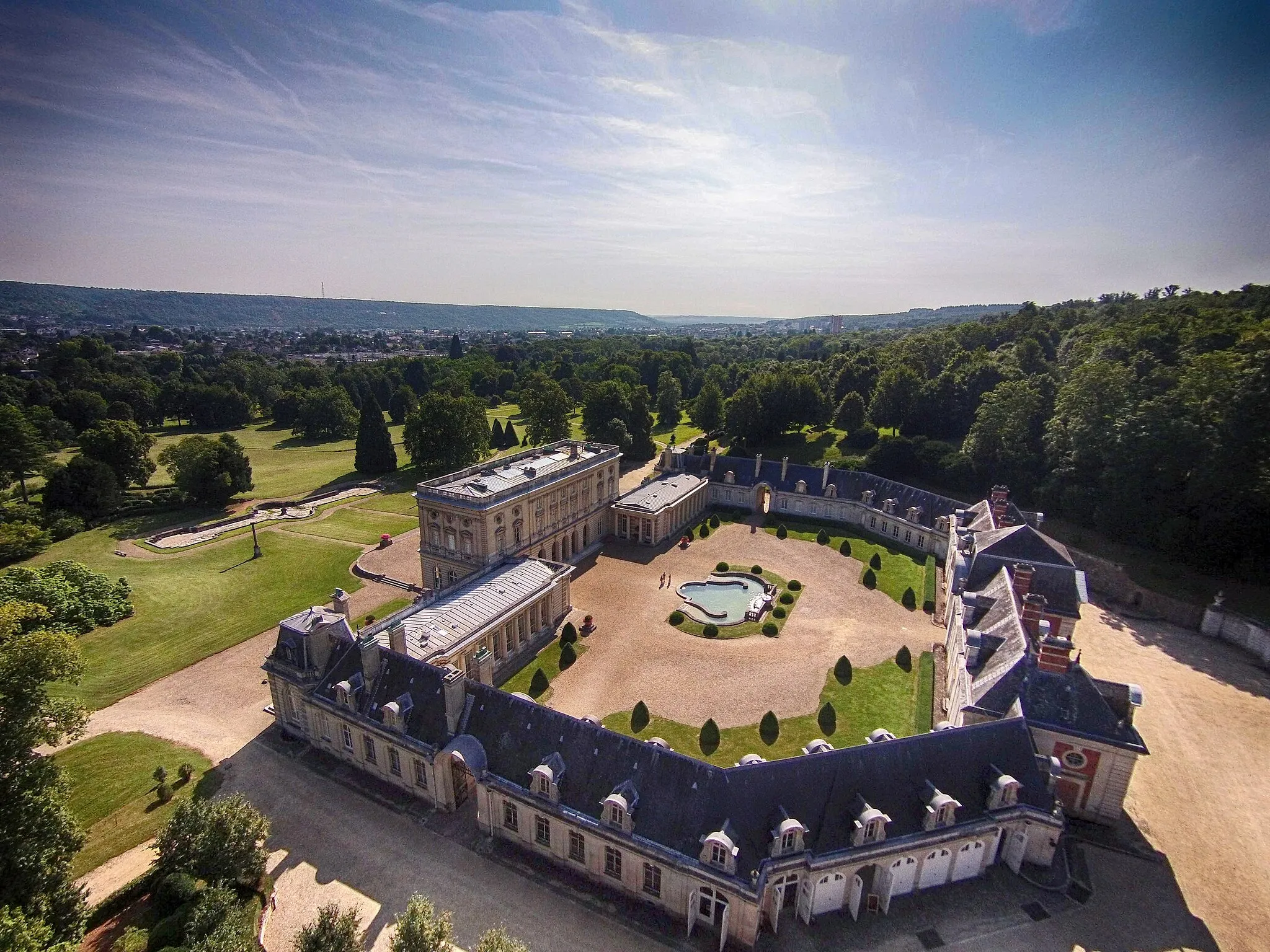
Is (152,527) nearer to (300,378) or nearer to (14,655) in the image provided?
(14,655)

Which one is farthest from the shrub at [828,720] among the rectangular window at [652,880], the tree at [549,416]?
the tree at [549,416]

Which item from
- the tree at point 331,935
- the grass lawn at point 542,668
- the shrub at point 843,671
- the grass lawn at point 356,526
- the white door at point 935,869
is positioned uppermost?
the tree at point 331,935

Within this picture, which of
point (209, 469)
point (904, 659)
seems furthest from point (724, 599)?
point (209, 469)

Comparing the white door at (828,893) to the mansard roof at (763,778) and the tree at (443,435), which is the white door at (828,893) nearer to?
the mansard roof at (763,778)

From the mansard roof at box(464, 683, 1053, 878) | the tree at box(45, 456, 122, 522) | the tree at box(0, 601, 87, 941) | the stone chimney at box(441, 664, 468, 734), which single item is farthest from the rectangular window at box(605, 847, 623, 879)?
the tree at box(45, 456, 122, 522)

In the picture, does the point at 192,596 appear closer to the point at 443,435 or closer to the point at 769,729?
the point at 443,435

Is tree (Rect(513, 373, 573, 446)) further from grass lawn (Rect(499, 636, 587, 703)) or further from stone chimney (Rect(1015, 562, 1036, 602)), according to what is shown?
stone chimney (Rect(1015, 562, 1036, 602))
